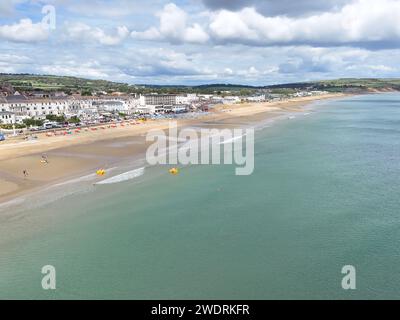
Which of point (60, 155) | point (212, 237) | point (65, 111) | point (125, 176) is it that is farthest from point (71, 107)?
point (212, 237)

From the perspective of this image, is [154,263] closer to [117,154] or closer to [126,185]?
[126,185]

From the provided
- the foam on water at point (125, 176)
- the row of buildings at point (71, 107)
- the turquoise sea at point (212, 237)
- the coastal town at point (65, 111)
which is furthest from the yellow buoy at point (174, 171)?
the row of buildings at point (71, 107)

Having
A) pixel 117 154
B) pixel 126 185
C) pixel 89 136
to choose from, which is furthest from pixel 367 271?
pixel 89 136

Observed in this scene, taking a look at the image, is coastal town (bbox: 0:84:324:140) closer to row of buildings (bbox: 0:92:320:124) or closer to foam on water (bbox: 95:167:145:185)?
row of buildings (bbox: 0:92:320:124)

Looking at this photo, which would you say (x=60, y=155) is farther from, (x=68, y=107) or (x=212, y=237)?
(x=68, y=107)

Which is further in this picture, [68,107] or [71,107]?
[71,107]

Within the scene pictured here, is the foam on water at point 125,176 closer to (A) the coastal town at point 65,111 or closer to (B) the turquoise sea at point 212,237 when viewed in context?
Answer: (B) the turquoise sea at point 212,237

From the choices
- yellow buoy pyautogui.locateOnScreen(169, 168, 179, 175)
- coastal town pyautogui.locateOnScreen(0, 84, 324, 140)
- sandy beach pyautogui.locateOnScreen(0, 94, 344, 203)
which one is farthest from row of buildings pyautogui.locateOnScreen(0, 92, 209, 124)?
yellow buoy pyautogui.locateOnScreen(169, 168, 179, 175)

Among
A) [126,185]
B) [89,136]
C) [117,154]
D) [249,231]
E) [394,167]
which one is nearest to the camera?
[249,231]
